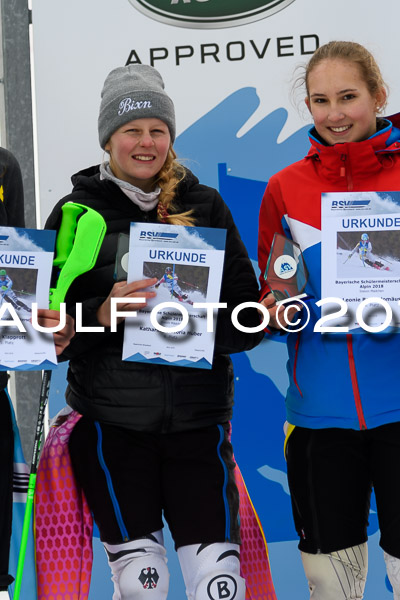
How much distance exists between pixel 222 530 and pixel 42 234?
957 mm

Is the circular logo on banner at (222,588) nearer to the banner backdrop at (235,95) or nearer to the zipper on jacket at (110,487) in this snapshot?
the zipper on jacket at (110,487)

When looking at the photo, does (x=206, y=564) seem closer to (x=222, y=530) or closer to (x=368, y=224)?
(x=222, y=530)

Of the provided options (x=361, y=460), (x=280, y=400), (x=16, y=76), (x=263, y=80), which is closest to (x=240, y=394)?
(x=280, y=400)

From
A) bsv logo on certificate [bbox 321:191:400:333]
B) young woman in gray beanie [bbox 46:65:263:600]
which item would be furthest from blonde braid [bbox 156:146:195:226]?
bsv logo on certificate [bbox 321:191:400:333]

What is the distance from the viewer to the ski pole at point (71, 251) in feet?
7.73

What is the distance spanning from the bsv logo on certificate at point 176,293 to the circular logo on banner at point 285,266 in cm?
16

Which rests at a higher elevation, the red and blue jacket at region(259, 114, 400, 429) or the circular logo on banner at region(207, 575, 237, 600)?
the red and blue jacket at region(259, 114, 400, 429)

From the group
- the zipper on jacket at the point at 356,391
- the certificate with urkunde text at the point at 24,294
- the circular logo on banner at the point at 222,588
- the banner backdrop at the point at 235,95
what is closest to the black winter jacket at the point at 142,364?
the certificate with urkunde text at the point at 24,294

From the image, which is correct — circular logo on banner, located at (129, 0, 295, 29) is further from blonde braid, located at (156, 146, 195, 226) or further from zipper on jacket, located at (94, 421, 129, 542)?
zipper on jacket, located at (94, 421, 129, 542)

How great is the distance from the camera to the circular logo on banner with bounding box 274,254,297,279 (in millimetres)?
2385

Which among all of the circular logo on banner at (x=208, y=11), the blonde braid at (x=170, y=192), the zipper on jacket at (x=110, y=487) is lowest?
the zipper on jacket at (x=110, y=487)

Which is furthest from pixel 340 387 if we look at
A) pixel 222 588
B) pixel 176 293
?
pixel 222 588

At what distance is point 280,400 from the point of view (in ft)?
11.0

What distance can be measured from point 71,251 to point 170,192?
1.18 ft
